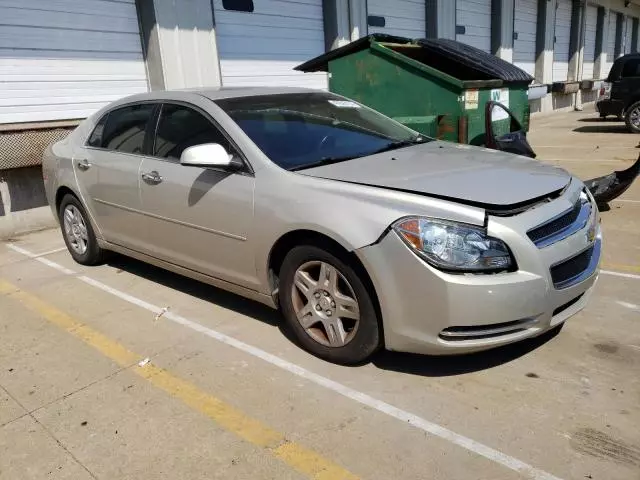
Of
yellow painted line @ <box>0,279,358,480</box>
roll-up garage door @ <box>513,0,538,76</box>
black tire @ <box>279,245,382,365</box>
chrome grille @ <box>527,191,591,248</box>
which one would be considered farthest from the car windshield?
roll-up garage door @ <box>513,0,538,76</box>

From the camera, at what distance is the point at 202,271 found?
3824mm

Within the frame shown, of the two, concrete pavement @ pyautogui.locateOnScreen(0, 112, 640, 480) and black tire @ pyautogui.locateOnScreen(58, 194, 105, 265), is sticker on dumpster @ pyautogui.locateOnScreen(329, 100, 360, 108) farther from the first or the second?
black tire @ pyautogui.locateOnScreen(58, 194, 105, 265)

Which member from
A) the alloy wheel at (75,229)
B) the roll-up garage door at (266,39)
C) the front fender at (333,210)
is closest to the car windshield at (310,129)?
the front fender at (333,210)

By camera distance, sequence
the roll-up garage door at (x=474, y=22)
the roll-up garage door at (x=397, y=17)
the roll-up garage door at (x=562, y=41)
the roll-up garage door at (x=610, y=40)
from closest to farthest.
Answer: the roll-up garage door at (x=397, y=17) < the roll-up garage door at (x=474, y=22) < the roll-up garage door at (x=562, y=41) < the roll-up garage door at (x=610, y=40)

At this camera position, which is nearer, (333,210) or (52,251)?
(333,210)

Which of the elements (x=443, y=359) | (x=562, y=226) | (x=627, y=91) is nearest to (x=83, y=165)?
(x=443, y=359)

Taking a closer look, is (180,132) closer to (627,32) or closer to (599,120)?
(599,120)

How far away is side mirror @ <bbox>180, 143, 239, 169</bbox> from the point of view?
3324 millimetres

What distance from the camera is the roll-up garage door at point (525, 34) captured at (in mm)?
19078

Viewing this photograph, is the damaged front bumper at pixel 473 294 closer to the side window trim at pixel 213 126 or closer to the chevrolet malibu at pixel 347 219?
the chevrolet malibu at pixel 347 219

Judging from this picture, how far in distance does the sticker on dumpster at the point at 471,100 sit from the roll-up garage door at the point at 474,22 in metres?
10.7

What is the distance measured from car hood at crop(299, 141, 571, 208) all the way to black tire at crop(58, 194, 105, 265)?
8.61 feet

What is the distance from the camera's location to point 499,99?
6.68 m

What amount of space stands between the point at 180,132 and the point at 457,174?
6.45 ft
